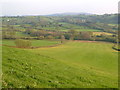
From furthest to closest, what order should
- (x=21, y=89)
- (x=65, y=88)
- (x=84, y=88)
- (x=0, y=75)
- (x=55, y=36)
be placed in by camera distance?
(x=55, y=36), (x=84, y=88), (x=65, y=88), (x=0, y=75), (x=21, y=89)

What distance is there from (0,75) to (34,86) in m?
3.15

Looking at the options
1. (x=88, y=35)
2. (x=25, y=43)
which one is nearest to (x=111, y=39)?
(x=88, y=35)

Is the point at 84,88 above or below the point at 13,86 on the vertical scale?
below

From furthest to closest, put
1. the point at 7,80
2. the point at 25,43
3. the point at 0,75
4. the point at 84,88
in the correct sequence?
the point at 25,43
the point at 84,88
the point at 0,75
the point at 7,80

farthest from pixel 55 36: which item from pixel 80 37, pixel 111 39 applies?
pixel 111 39

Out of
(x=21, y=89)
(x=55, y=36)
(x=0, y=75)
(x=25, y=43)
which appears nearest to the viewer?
(x=21, y=89)

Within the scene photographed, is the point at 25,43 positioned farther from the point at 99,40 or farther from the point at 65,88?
the point at 99,40

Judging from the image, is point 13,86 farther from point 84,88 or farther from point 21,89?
point 84,88

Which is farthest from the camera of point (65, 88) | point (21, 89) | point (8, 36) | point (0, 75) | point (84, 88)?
point (8, 36)

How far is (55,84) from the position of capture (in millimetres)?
13359

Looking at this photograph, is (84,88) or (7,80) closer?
(7,80)

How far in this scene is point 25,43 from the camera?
Answer: 294 ft

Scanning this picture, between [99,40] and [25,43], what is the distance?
9132cm

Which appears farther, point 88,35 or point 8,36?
point 88,35
